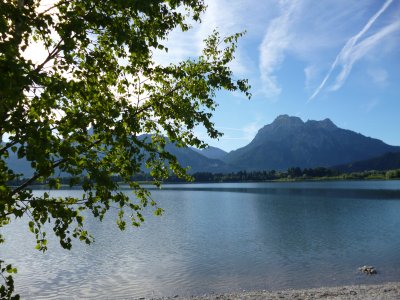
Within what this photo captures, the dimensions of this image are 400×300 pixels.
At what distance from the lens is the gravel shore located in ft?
94.8

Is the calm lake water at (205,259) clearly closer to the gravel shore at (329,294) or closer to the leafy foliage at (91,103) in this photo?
the gravel shore at (329,294)

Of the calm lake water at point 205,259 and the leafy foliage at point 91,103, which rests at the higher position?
the leafy foliage at point 91,103

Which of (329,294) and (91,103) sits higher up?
(91,103)

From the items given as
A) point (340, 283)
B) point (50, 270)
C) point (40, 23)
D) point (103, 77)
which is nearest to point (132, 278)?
point (50, 270)

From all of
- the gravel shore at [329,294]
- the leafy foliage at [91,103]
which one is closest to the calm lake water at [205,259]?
the gravel shore at [329,294]

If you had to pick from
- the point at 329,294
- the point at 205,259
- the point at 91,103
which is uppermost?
the point at 91,103

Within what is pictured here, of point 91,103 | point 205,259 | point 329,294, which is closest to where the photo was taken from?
point 91,103

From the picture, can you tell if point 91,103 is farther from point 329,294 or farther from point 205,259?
point 205,259

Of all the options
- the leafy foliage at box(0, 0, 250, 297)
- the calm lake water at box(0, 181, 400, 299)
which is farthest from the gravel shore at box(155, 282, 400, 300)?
the leafy foliage at box(0, 0, 250, 297)

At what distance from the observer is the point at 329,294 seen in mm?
30156

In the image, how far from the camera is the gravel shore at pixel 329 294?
28.9 metres

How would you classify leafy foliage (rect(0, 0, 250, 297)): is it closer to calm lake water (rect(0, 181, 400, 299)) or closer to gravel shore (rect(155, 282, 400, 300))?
gravel shore (rect(155, 282, 400, 300))

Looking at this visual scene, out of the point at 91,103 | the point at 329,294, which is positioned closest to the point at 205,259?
the point at 329,294

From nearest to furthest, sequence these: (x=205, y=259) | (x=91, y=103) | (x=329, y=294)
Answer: (x=91, y=103) < (x=329, y=294) < (x=205, y=259)
